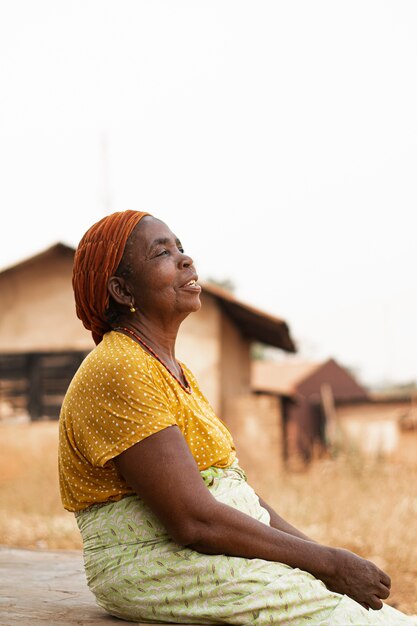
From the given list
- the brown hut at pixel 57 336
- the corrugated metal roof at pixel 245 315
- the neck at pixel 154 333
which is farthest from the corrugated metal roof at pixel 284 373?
the neck at pixel 154 333

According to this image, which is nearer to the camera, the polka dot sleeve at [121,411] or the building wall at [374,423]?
the polka dot sleeve at [121,411]

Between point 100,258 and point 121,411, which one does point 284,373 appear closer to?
point 100,258

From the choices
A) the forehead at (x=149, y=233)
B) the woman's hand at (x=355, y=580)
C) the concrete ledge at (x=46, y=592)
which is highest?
the forehead at (x=149, y=233)

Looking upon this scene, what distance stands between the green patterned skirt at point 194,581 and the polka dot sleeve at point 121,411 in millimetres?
198

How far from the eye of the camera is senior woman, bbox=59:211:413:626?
2.04m

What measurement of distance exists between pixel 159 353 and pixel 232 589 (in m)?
0.65

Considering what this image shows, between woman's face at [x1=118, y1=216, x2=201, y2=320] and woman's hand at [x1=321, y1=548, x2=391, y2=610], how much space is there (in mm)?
775

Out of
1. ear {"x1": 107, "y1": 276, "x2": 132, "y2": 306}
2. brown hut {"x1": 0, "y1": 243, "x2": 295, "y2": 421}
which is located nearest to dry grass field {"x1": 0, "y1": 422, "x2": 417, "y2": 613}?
brown hut {"x1": 0, "y1": 243, "x2": 295, "y2": 421}

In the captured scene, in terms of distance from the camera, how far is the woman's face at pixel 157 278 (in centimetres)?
231

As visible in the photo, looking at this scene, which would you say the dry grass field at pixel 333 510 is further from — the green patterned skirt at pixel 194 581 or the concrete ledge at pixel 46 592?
the green patterned skirt at pixel 194 581

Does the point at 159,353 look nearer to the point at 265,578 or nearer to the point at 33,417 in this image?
the point at 265,578

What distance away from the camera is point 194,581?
6.93 feet

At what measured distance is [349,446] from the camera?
12.1 meters

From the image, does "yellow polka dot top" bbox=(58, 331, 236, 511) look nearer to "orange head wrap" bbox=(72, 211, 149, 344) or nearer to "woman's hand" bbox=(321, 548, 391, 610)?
"orange head wrap" bbox=(72, 211, 149, 344)
